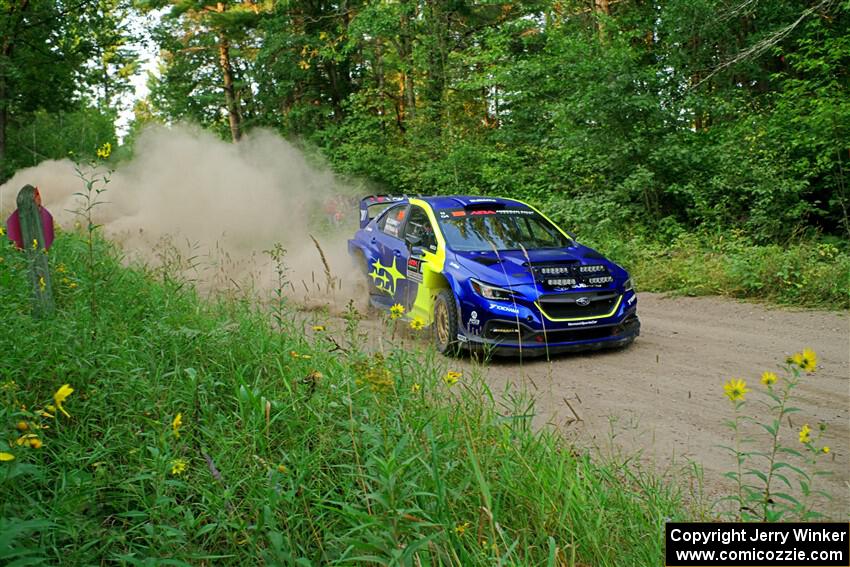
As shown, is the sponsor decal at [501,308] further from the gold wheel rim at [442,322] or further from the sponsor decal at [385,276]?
the sponsor decal at [385,276]

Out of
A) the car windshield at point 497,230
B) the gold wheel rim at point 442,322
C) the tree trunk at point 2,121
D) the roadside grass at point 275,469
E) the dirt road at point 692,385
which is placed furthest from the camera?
the tree trunk at point 2,121

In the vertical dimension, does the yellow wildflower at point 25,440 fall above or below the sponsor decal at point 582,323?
above

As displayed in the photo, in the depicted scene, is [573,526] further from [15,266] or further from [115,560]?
[15,266]

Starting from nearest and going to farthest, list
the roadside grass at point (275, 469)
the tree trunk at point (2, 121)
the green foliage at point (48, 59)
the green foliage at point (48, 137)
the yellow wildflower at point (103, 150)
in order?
1. the roadside grass at point (275, 469)
2. the yellow wildflower at point (103, 150)
3. the tree trunk at point (2, 121)
4. the green foliage at point (48, 59)
5. the green foliage at point (48, 137)

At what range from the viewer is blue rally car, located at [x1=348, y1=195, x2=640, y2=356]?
271 inches

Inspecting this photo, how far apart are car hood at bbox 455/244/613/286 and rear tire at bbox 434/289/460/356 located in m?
0.42

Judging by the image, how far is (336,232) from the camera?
63.2ft

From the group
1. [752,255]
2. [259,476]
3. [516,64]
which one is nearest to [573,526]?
[259,476]

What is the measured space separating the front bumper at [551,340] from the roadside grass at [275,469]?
217 cm

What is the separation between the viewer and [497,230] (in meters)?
8.29

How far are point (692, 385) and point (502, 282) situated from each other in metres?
2.06

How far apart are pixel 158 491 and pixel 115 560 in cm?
33

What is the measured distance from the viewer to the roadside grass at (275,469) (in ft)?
8.73

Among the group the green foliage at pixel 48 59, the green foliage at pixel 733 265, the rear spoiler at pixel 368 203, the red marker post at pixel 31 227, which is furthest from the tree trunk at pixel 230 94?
the red marker post at pixel 31 227
